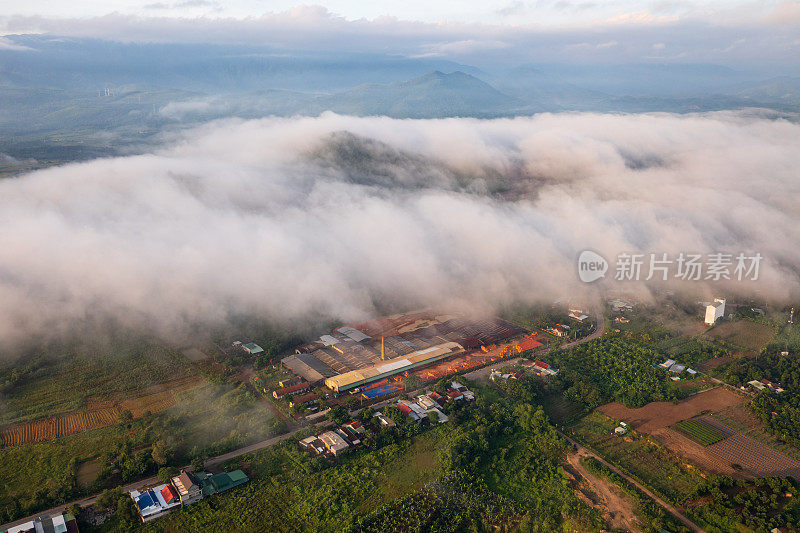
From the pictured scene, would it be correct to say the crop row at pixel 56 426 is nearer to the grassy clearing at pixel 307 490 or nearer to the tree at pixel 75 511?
the tree at pixel 75 511

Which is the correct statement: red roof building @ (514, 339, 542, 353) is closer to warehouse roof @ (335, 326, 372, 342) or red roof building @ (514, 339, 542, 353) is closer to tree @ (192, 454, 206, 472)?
warehouse roof @ (335, 326, 372, 342)

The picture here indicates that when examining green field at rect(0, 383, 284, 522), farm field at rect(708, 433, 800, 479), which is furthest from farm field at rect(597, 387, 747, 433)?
green field at rect(0, 383, 284, 522)

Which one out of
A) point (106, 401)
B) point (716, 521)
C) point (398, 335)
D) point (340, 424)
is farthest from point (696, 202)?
point (106, 401)

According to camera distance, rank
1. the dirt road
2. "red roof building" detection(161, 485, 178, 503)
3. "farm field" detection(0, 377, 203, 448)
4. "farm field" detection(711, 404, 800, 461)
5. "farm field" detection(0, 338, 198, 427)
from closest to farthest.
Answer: the dirt road → "red roof building" detection(161, 485, 178, 503) → "farm field" detection(711, 404, 800, 461) → "farm field" detection(0, 377, 203, 448) → "farm field" detection(0, 338, 198, 427)

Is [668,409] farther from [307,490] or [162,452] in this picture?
[162,452]

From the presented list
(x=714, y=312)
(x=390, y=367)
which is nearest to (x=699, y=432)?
→ (x=390, y=367)

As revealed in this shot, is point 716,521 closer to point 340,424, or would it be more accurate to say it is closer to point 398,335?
point 340,424
